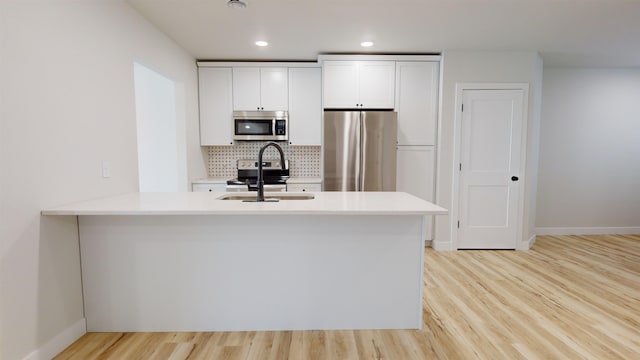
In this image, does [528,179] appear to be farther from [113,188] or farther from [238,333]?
[113,188]

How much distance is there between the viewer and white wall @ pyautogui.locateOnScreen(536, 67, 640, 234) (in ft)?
15.9

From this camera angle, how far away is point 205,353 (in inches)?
79.3

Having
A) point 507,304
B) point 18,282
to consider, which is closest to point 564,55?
point 507,304

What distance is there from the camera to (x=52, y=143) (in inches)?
76.0

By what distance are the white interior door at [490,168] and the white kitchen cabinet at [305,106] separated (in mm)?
1829

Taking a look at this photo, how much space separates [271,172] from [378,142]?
5.07ft

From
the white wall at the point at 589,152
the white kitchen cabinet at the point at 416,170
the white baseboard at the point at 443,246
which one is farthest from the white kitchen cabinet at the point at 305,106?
the white wall at the point at 589,152

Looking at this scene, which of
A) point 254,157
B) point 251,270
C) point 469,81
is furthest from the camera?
point 254,157

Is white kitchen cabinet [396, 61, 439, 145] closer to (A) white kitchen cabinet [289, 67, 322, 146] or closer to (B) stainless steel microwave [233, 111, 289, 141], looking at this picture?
(A) white kitchen cabinet [289, 67, 322, 146]

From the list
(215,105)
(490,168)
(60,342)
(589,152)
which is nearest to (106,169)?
(60,342)

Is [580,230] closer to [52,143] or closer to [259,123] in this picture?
[259,123]

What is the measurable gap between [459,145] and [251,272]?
3.08 meters

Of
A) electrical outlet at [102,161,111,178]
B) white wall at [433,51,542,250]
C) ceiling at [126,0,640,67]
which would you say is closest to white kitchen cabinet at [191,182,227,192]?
ceiling at [126,0,640,67]

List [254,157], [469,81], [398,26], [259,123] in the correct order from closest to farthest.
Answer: [398,26], [469,81], [259,123], [254,157]
